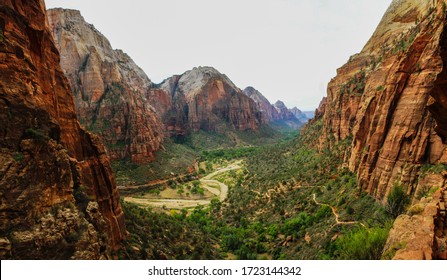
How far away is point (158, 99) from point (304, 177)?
143m

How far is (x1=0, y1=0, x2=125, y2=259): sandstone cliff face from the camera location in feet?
44.2

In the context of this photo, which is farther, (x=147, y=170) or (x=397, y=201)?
(x=147, y=170)

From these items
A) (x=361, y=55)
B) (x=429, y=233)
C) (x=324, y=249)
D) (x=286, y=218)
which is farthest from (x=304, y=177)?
(x=429, y=233)

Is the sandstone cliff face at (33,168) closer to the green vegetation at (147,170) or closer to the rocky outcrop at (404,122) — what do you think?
the rocky outcrop at (404,122)

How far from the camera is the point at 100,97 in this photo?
91.8 metres

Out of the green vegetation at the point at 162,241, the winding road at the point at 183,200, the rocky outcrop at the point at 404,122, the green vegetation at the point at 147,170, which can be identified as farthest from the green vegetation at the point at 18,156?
the green vegetation at the point at 147,170

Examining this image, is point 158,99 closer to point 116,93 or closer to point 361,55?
point 116,93

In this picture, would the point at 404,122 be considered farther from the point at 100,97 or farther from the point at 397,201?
the point at 100,97

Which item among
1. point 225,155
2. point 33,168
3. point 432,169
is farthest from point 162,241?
point 225,155

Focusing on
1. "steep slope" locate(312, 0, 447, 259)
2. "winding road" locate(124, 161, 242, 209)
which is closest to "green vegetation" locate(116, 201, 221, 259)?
"steep slope" locate(312, 0, 447, 259)

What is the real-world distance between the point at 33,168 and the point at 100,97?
85270 mm

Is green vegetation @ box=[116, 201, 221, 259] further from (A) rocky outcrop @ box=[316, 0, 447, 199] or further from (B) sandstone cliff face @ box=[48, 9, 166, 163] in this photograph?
(B) sandstone cliff face @ box=[48, 9, 166, 163]

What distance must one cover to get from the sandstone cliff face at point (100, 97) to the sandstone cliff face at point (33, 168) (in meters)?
68.6

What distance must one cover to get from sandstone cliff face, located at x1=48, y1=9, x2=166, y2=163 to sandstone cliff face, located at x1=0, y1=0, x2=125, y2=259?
68.6m
